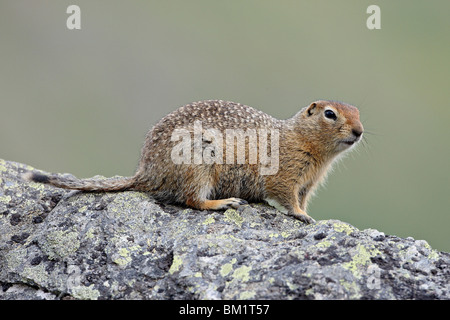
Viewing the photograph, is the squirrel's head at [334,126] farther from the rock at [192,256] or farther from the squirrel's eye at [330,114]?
the rock at [192,256]

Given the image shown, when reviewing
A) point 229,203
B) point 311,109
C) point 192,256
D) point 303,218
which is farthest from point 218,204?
point 311,109

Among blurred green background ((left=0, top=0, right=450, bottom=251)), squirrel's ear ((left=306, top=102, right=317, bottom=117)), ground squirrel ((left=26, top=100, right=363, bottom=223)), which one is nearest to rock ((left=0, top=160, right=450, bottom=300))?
ground squirrel ((left=26, top=100, right=363, bottom=223))

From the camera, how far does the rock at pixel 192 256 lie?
5.45 m

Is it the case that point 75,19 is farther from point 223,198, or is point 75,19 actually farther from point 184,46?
point 223,198

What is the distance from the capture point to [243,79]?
36375 mm

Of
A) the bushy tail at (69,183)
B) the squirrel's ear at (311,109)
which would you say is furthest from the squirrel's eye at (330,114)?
the bushy tail at (69,183)

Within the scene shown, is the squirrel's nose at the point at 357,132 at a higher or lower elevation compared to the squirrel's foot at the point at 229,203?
higher

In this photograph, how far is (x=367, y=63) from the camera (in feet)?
125

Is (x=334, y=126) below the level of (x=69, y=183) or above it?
above

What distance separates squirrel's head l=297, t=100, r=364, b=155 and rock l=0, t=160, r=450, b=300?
6.28 feet

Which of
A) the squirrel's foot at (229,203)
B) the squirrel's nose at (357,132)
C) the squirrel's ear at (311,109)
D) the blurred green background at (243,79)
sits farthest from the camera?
the blurred green background at (243,79)

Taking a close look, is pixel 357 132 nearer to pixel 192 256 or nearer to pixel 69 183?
pixel 192 256

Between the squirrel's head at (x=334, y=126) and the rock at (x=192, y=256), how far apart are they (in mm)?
1913

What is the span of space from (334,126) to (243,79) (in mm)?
27811
